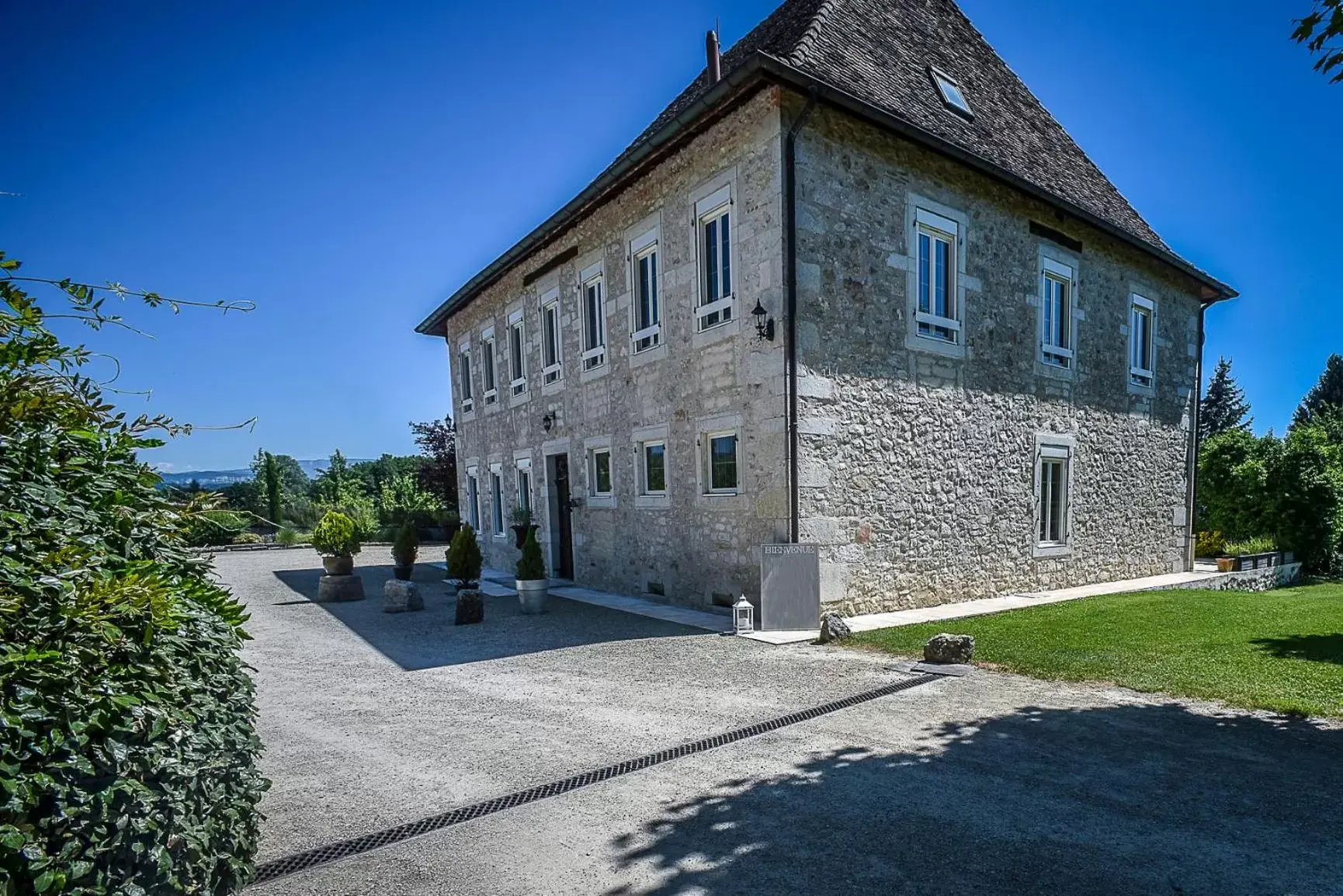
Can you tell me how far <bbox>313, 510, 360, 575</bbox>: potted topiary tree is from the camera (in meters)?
11.2

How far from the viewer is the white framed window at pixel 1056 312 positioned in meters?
10.9

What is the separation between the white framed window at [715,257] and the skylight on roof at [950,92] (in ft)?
13.7

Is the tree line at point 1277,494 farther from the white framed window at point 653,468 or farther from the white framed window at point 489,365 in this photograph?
the white framed window at point 489,365

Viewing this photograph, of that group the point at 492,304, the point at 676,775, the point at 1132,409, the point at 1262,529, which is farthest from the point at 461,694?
the point at 1262,529

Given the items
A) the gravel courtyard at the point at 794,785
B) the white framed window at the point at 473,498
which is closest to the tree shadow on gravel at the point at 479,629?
the gravel courtyard at the point at 794,785

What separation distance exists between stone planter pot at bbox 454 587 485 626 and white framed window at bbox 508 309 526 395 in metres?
6.17

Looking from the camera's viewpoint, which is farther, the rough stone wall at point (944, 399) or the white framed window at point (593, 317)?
the white framed window at point (593, 317)

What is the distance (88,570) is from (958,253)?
Result: 10.3 metres

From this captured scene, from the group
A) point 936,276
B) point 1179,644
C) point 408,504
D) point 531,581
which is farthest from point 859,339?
point 408,504

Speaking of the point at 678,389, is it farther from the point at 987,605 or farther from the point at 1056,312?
the point at 1056,312

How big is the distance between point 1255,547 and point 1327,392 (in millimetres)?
30406

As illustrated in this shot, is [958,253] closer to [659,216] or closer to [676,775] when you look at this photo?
[659,216]

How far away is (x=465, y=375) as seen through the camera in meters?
17.5

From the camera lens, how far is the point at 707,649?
6.95m
